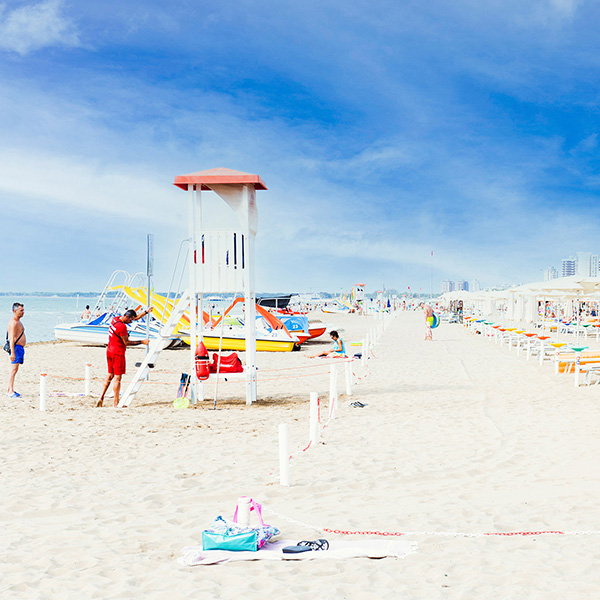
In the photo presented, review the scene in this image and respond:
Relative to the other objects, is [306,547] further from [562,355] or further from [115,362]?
[562,355]

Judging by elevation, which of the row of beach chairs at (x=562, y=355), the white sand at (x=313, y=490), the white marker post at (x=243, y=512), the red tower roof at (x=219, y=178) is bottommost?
the white sand at (x=313, y=490)

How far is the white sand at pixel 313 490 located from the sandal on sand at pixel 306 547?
14 cm

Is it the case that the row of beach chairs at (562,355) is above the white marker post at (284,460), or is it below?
above

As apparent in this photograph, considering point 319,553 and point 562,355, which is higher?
point 562,355

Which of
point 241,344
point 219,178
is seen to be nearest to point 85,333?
point 241,344

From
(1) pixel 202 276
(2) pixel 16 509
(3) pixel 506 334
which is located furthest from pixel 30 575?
(3) pixel 506 334

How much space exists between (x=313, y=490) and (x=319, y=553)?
163 centimetres

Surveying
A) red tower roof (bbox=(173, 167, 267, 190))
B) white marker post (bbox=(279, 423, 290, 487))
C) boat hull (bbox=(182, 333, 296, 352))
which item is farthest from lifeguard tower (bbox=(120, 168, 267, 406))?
boat hull (bbox=(182, 333, 296, 352))

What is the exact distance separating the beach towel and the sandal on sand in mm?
30

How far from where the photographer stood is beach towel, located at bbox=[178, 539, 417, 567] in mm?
3912

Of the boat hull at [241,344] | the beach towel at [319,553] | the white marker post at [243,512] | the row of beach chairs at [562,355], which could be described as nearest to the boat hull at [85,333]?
the boat hull at [241,344]

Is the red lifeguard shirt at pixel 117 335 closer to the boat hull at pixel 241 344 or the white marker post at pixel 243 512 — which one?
the white marker post at pixel 243 512

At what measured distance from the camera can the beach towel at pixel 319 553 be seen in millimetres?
3912

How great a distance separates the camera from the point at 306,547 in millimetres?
3984
